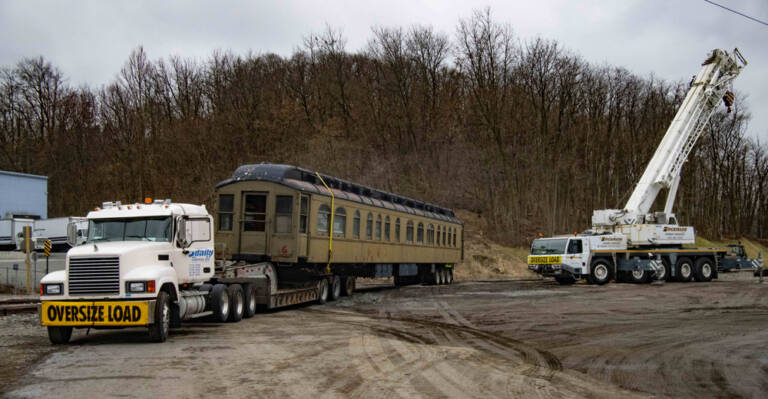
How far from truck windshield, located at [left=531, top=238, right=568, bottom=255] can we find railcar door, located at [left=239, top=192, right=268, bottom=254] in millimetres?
16641

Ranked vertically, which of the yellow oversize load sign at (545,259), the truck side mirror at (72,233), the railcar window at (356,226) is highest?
the railcar window at (356,226)

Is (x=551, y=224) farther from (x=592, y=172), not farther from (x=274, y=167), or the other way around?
(x=274, y=167)

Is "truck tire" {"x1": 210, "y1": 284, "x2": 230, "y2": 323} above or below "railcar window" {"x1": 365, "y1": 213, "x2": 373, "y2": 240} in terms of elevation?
below

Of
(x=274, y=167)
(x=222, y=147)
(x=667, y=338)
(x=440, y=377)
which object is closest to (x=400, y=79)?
(x=222, y=147)

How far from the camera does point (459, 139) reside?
47938mm

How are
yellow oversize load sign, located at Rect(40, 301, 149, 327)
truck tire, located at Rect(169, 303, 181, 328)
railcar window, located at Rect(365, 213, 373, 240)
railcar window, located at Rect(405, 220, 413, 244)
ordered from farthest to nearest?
railcar window, located at Rect(405, 220, 413, 244)
railcar window, located at Rect(365, 213, 373, 240)
truck tire, located at Rect(169, 303, 181, 328)
yellow oversize load sign, located at Rect(40, 301, 149, 327)

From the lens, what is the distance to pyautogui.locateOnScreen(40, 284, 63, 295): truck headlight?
10883mm

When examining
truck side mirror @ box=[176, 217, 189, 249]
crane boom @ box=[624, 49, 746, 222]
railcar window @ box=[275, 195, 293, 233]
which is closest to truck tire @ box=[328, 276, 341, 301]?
railcar window @ box=[275, 195, 293, 233]

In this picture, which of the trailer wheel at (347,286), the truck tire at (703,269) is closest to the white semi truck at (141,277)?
the trailer wheel at (347,286)

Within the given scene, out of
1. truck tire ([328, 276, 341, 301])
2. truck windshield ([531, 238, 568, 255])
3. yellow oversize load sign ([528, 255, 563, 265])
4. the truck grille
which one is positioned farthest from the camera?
truck windshield ([531, 238, 568, 255])

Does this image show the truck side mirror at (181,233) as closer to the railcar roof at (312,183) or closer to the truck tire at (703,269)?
the railcar roof at (312,183)

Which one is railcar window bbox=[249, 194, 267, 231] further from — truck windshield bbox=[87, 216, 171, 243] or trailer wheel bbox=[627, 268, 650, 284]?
trailer wheel bbox=[627, 268, 650, 284]

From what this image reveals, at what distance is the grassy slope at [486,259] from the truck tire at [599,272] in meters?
8.95

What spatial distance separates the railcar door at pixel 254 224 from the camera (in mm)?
16969
